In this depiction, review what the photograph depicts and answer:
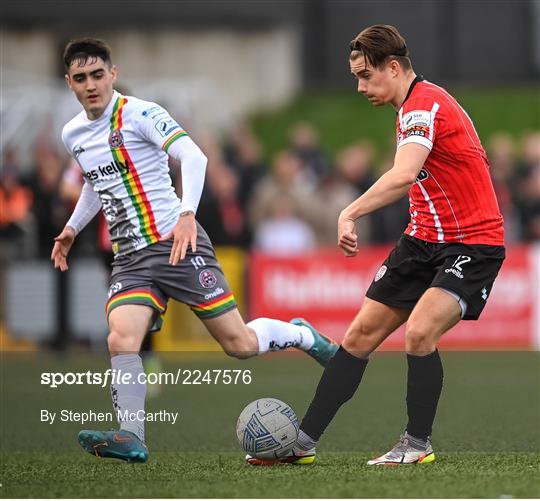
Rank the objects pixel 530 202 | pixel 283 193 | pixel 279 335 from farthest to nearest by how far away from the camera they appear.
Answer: pixel 530 202, pixel 283 193, pixel 279 335

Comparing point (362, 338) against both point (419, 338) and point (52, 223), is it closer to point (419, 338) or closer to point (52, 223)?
point (419, 338)

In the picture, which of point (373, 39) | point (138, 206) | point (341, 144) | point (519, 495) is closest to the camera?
point (519, 495)

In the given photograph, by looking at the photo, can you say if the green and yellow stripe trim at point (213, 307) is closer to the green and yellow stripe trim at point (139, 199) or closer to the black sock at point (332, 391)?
the green and yellow stripe trim at point (139, 199)

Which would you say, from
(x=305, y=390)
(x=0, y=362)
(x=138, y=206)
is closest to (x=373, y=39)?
(x=138, y=206)

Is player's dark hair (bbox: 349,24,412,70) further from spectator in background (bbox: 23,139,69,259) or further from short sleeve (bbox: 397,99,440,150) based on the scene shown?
spectator in background (bbox: 23,139,69,259)

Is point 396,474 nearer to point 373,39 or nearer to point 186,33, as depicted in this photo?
point 373,39

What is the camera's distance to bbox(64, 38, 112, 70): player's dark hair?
24.3ft

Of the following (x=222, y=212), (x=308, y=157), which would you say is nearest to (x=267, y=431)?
(x=222, y=212)

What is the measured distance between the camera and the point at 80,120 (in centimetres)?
755

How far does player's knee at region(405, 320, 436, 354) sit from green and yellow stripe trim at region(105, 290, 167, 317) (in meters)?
1.39

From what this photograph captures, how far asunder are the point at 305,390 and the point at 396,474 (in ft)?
15.6

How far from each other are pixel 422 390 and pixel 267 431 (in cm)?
82

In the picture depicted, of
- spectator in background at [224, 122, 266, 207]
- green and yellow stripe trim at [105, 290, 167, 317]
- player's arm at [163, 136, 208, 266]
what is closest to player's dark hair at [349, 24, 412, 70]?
player's arm at [163, 136, 208, 266]

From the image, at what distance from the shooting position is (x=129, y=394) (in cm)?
706
